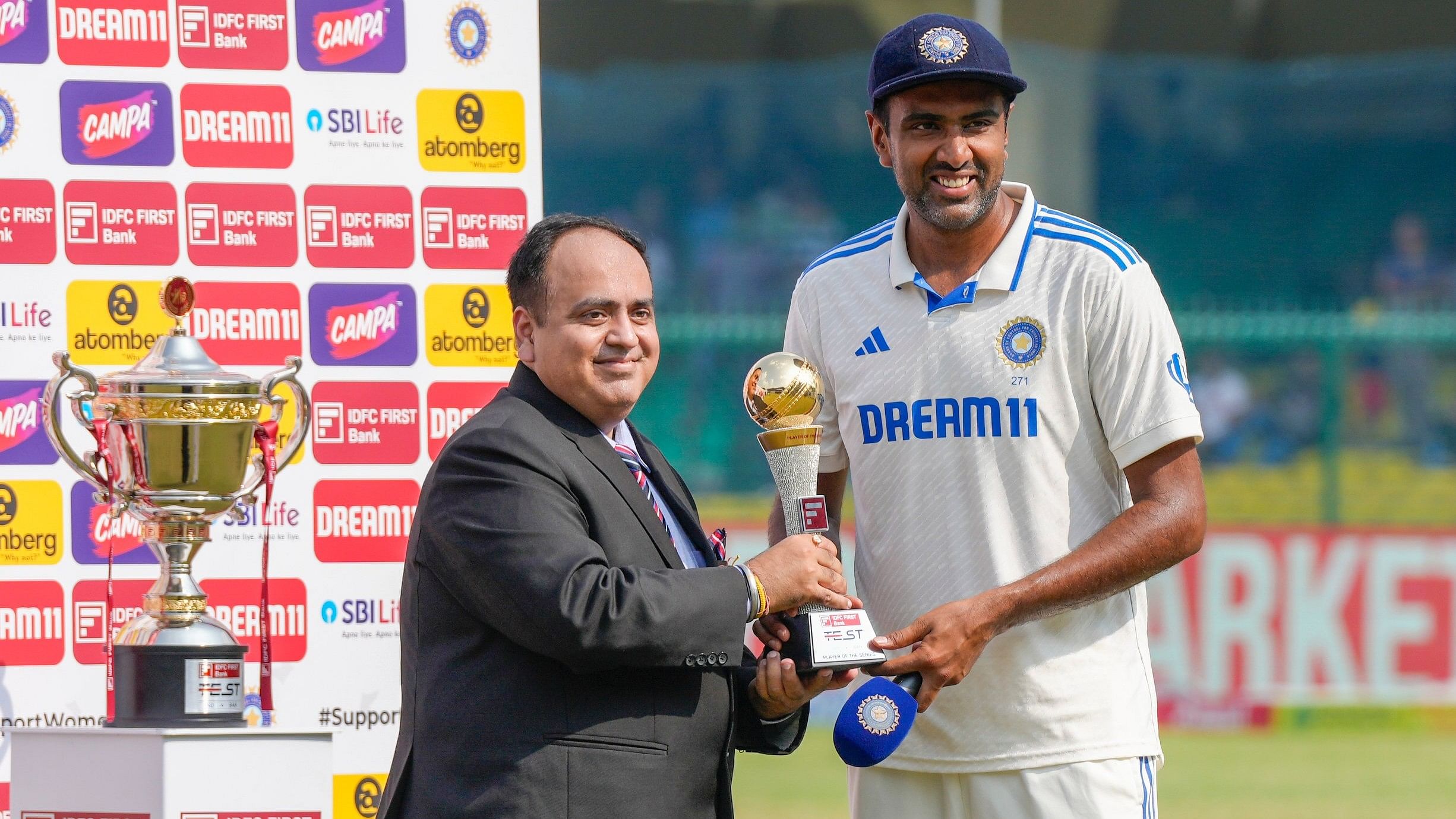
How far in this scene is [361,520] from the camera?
401cm

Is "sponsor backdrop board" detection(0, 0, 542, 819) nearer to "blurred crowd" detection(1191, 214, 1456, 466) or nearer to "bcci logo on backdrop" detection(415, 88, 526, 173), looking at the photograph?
"bcci logo on backdrop" detection(415, 88, 526, 173)

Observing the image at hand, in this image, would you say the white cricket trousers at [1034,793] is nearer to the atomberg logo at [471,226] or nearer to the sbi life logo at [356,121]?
the atomberg logo at [471,226]

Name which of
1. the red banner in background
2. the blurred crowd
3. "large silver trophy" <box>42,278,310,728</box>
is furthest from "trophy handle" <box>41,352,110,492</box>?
the blurred crowd

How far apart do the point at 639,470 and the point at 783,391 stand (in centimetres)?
28

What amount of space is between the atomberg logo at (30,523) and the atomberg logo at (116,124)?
739 millimetres

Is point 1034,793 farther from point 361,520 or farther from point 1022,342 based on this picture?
point 361,520

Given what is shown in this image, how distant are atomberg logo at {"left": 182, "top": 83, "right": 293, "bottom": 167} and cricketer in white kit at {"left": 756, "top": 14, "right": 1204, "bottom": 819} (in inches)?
→ 60.0

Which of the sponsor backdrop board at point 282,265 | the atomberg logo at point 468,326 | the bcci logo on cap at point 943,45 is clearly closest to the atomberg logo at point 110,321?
the sponsor backdrop board at point 282,265

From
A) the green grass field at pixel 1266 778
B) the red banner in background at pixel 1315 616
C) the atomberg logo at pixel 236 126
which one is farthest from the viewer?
the red banner in background at pixel 1315 616

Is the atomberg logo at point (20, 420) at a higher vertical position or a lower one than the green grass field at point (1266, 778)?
higher

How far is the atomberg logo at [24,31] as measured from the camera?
12.4ft

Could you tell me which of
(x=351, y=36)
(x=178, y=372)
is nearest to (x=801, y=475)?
(x=178, y=372)

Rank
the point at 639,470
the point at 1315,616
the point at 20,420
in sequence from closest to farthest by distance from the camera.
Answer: the point at 639,470, the point at 20,420, the point at 1315,616

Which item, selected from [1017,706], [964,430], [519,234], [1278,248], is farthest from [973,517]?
[1278,248]
